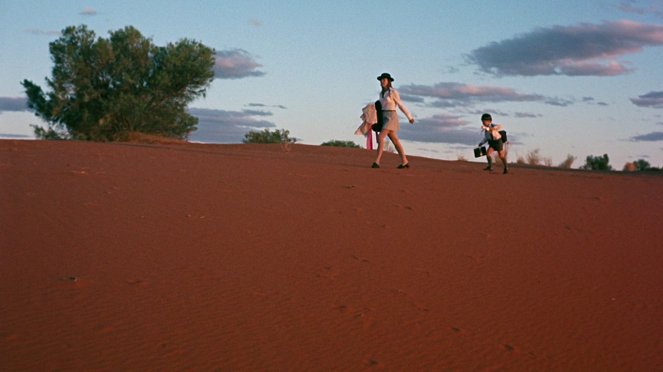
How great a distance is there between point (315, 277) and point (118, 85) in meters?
31.0

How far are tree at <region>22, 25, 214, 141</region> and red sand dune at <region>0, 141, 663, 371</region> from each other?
2405 cm

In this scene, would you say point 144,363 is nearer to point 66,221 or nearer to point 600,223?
point 66,221

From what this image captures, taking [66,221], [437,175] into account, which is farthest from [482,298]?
[437,175]

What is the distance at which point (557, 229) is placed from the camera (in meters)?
9.20

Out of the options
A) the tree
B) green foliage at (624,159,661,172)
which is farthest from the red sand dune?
the tree

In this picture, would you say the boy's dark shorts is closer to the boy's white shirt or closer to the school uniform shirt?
the boy's white shirt

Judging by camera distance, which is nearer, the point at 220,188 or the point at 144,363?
the point at 144,363

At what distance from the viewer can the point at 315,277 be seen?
662 centimetres

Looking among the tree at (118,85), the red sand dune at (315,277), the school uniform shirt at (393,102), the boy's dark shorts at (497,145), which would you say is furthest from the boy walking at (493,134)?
the tree at (118,85)

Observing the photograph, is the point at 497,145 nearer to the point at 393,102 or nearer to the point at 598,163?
the point at 393,102

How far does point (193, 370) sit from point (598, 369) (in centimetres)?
277

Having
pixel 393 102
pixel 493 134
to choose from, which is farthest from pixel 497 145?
pixel 393 102

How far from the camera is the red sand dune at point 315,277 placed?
5.16 meters

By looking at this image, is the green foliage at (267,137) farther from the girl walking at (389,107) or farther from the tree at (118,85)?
the girl walking at (389,107)
